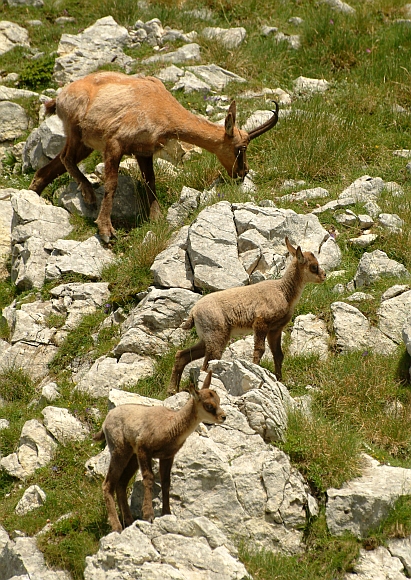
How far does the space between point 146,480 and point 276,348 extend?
2.51 m

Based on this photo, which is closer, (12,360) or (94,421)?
(94,421)

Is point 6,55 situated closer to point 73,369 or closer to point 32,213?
point 32,213

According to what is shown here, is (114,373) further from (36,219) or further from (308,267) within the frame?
(36,219)

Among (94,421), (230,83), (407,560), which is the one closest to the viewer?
(407,560)

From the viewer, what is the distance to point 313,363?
31.1ft

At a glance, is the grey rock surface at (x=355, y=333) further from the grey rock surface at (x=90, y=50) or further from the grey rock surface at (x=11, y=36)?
the grey rock surface at (x=11, y=36)

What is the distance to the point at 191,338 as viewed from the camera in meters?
10.1

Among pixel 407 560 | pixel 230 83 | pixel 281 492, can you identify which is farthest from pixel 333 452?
pixel 230 83

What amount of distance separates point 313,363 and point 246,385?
1.56 meters

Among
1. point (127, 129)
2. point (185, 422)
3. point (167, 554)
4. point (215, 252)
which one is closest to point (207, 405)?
point (185, 422)

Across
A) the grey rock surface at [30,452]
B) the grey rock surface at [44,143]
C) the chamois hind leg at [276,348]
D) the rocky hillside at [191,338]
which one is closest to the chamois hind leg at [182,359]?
the rocky hillside at [191,338]

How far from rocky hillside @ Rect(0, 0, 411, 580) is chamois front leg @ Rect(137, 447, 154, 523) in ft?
0.58

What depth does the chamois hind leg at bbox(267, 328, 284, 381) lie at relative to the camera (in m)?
9.06

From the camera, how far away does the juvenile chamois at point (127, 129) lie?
1220 cm
